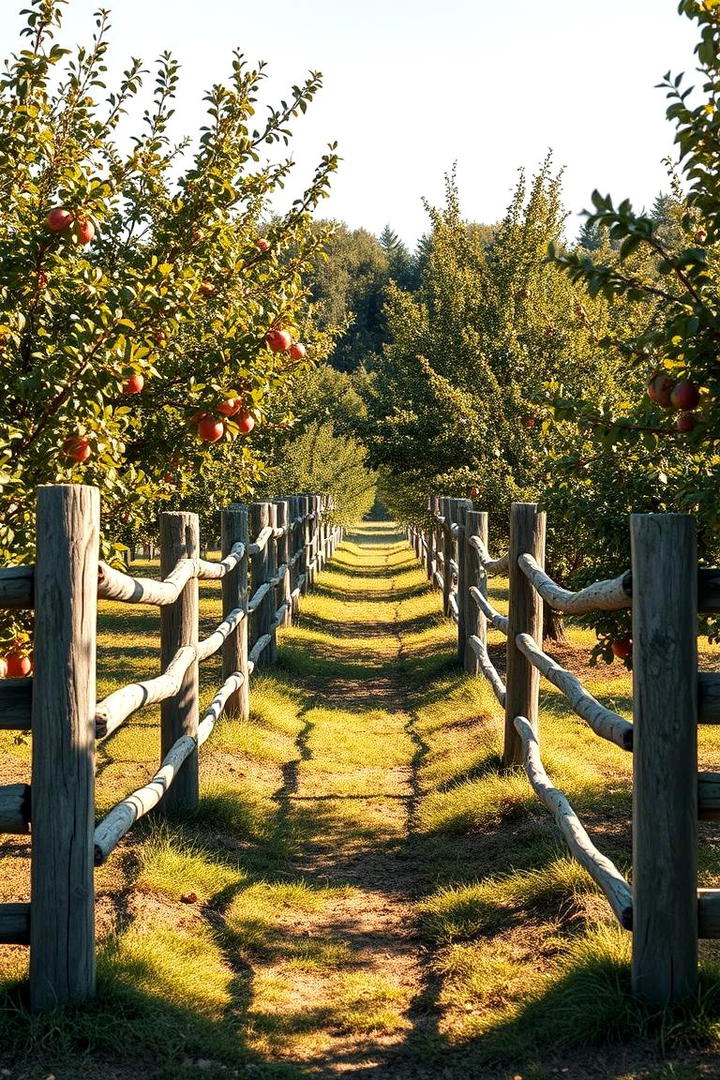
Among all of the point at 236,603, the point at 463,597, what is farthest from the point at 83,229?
the point at 463,597

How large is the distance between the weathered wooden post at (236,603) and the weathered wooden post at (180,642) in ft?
6.39

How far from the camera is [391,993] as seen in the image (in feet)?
13.7

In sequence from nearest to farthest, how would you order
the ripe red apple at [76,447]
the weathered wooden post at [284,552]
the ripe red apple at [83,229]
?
the ripe red apple at [76,447] → the ripe red apple at [83,229] → the weathered wooden post at [284,552]

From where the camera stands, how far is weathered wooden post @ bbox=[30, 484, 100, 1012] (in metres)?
3.42

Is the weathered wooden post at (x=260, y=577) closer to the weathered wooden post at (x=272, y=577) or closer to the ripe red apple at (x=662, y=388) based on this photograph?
the weathered wooden post at (x=272, y=577)

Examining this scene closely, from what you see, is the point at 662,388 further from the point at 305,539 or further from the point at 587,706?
the point at 305,539

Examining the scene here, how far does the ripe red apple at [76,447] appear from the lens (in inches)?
179

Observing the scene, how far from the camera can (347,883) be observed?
5551 millimetres

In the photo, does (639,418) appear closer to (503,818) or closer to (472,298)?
(503,818)

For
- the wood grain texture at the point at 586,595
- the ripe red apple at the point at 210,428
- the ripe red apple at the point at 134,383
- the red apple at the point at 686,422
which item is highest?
the ripe red apple at the point at 134,383

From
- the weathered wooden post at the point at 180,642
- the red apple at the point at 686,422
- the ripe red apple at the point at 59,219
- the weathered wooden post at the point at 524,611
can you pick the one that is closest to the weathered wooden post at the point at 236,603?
the weathered wooden post at the point at 180,642

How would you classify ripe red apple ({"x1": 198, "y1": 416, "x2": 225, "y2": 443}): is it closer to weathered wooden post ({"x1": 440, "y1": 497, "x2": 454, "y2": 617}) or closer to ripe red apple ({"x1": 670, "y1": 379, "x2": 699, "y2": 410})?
ripe red apple ({"x1": 670, "y1": 379, "x2": 699, "y2": 410})

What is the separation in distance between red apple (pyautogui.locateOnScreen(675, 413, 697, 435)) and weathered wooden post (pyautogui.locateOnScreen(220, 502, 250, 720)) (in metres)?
4.34

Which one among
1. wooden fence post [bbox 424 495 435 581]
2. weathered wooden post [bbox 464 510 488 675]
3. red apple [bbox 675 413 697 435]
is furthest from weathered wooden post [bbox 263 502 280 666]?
wooden fence post [bbox 424 495 435 581]
